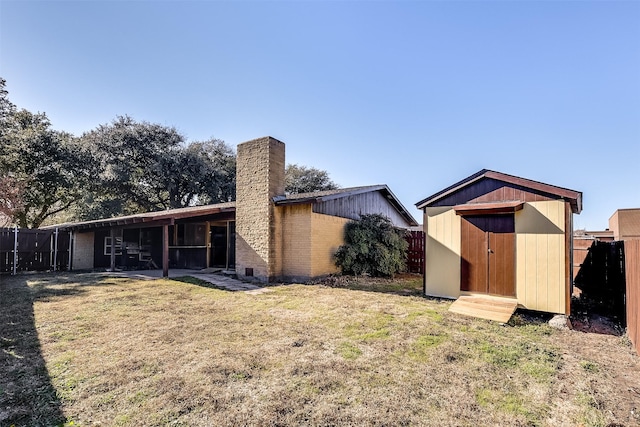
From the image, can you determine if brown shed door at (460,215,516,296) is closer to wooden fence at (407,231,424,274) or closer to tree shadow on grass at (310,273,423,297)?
tree shadow on grass at (310,273,423,297)

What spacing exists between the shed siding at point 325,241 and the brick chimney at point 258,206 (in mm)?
1313

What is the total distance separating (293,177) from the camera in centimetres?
2956

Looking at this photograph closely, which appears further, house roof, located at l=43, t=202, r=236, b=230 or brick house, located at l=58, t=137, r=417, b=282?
house roof, located at l=43, t=202, r=236, b=230

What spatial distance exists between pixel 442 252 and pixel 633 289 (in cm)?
310

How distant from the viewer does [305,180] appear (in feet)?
95.7

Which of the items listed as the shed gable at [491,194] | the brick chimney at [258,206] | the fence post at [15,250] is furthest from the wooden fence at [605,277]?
the fence post at [15,250]

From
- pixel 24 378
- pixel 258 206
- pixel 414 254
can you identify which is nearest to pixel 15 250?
pixel 258 206

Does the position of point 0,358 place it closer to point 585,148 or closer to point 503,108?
point 503,108

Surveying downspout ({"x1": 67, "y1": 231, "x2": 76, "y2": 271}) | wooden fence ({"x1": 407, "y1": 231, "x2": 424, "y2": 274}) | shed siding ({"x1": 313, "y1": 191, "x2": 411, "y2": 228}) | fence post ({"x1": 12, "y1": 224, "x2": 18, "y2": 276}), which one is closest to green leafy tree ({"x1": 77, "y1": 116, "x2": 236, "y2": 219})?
downspout ({"x1": 67, "y1": 231, "x2": 76, "y2": 271})

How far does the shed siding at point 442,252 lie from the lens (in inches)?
264

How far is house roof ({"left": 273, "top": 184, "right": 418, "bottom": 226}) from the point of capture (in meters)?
9.62

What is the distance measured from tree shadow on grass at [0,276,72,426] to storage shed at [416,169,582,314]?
6.70 m

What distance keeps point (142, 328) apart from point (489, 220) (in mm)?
6869

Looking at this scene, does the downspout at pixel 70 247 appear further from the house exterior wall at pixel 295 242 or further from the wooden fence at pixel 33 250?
the house exterior wall at pixel 295 242
